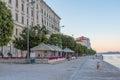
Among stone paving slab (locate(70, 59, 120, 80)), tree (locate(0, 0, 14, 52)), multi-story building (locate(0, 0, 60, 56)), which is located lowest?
stone paving slab (locate(70, 59, 120, 80))

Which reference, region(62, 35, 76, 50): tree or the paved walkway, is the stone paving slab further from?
region(62, 35, 76, 50): tree

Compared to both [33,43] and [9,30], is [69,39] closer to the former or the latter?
[33,43]

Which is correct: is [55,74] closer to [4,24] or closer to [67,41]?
[4,24]

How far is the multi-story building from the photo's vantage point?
60234 mm

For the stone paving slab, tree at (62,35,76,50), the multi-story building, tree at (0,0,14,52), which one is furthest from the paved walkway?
tree at (62,35,76,50)

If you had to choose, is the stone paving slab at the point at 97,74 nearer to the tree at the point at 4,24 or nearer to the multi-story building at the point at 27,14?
the tree at the point at 4,24

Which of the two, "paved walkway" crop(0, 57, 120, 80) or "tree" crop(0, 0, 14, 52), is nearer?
"paved walkway" crop(0, 57, 120, 80)

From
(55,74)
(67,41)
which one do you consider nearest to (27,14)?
(67,41)

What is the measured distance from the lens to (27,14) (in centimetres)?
7194

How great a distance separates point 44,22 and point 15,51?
32.0 meters

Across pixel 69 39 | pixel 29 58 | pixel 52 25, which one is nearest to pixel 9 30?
pixel 29 58

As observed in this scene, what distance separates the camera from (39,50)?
1891 inches

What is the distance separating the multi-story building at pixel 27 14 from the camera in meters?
60.2

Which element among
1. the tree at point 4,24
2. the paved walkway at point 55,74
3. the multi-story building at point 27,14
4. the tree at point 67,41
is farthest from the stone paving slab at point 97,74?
the tree at point 67,41
